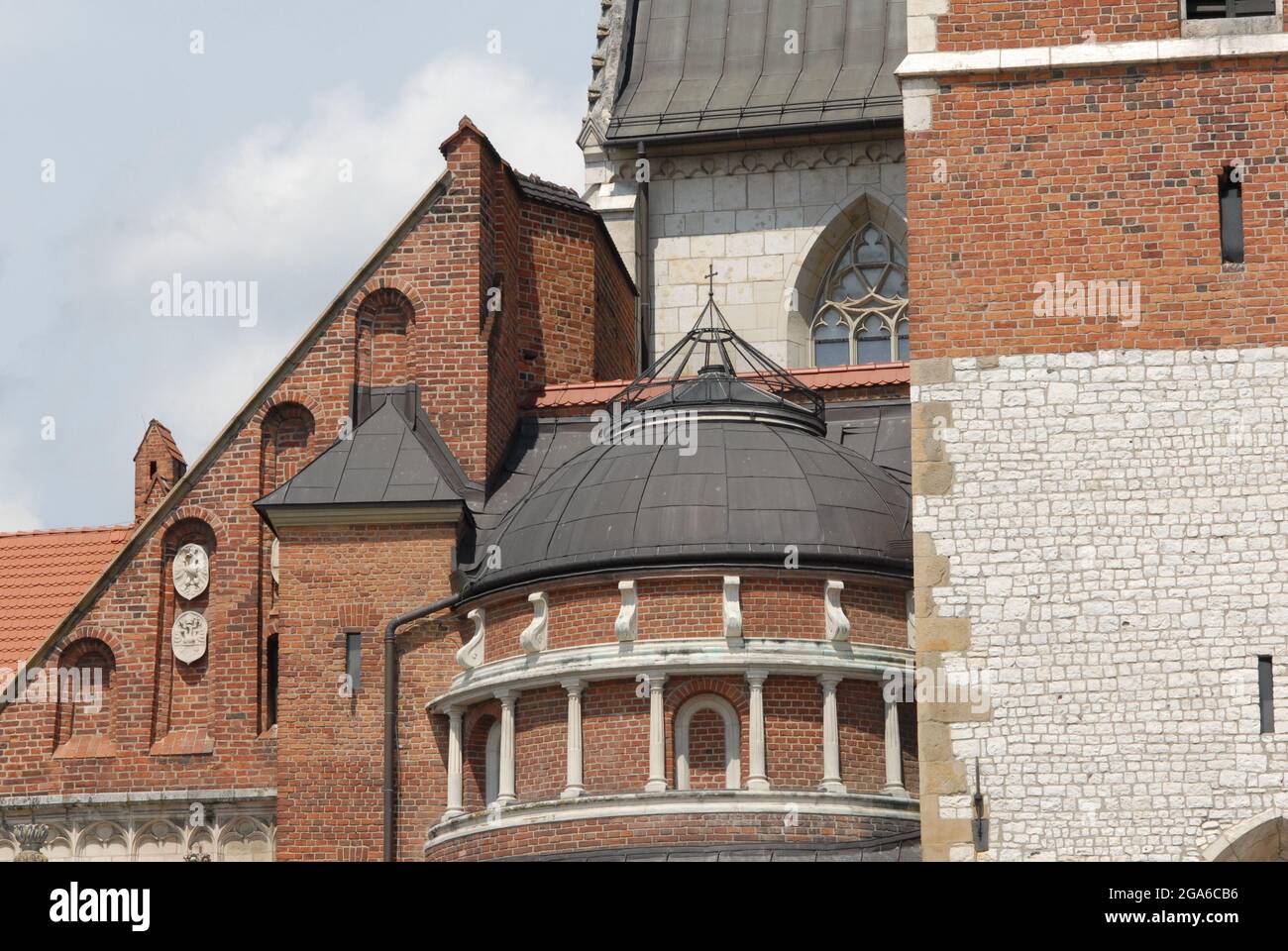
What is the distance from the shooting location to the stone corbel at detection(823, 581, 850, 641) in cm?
3088

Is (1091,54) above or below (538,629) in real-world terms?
above

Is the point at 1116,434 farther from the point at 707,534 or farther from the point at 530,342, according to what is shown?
the point at 530,342

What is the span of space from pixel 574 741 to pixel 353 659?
401 cm

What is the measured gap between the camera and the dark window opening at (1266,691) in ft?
78.7

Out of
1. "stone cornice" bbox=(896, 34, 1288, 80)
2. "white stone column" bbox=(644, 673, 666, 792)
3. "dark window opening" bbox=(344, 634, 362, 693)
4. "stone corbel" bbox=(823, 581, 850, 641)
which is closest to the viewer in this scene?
"stone cornice" bbox=(896, 34, 1288, 80)

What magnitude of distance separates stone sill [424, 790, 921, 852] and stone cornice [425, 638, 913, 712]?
1.32 meters

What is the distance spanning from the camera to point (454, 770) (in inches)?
1272

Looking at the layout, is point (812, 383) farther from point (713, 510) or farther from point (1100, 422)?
point (1100, 422)

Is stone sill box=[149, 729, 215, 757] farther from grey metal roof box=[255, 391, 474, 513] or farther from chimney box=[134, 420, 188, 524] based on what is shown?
chimney box=[134, 420, 188, 524]

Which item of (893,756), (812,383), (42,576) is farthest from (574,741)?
(42,576)

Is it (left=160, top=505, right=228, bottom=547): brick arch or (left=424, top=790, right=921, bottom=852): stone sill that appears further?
(left=160, top=505, right=228, bottom=547): brick arch

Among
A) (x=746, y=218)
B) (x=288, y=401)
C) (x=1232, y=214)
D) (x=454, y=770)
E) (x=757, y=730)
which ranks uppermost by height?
(x=746, y=218)

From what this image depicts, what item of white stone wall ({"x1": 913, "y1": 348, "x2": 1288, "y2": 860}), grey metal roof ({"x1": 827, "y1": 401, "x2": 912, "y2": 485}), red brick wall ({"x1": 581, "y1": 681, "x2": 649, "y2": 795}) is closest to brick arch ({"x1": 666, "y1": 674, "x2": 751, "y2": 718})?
red brick wall ({"x1": 581, "y1": 681, "x2": 649, "y2": 795})
